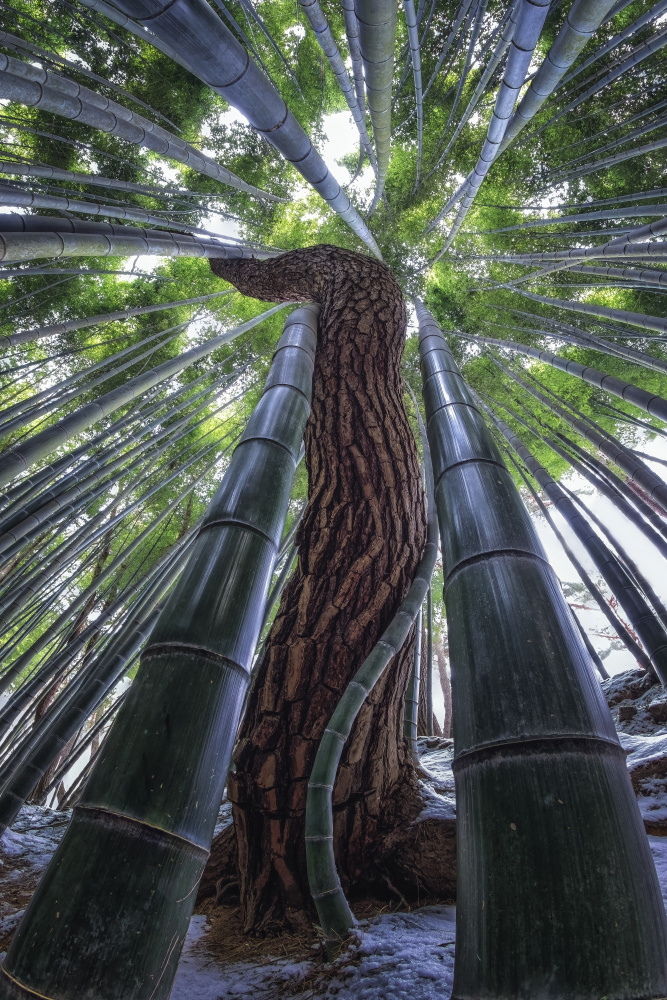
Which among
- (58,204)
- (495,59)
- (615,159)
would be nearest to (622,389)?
(615,159)

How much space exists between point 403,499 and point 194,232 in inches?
112

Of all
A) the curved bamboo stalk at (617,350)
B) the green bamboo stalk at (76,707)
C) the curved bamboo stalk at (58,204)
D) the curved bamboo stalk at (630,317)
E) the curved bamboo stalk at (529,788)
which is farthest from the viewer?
the curved bamboo stalk at (617,350)

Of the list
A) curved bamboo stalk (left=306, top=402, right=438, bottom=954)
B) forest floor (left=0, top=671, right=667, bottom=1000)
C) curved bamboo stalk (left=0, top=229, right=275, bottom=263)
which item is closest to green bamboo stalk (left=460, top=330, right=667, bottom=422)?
forest floor (left=0, top=671, right=667, bottom=1000)

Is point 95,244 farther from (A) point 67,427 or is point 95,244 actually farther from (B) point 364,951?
(B) point 364,951

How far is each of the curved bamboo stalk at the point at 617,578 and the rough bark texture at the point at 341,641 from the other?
3.97 ft

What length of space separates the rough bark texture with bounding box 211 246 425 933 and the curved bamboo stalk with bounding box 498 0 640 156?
1.31m

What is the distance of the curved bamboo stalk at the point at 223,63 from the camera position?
1.03 meters

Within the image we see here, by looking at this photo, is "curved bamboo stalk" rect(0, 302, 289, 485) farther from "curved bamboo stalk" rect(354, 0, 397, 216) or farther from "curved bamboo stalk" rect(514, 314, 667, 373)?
"curved bamboo stalk" rect(514, 314, 667, 373)

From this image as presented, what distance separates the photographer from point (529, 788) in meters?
0.63

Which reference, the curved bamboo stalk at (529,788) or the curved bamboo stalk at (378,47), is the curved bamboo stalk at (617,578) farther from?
the curved bamboo stalk at (378,47)

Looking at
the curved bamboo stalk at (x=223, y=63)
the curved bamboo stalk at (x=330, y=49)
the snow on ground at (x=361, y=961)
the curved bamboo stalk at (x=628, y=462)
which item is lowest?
the snow on ground at (x=361, y=961)

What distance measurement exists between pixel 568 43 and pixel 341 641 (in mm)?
2550

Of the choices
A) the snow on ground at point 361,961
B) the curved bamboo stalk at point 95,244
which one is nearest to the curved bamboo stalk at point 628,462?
the snow on ground at point 361,961

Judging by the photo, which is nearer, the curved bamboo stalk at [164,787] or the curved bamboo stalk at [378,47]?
the curved bamboo stalk at [164,787]
